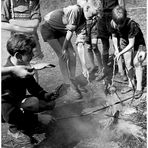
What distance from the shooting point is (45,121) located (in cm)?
448

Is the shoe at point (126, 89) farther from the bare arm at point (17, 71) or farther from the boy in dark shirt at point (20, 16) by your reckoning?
the bare arm at point (17, 71)

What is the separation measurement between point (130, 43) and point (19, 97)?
2.07 m

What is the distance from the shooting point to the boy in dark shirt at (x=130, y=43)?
16.5 ft

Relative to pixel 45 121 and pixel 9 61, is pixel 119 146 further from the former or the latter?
pixel 9 61

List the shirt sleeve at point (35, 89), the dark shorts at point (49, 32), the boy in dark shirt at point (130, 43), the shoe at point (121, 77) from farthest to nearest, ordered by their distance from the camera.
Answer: the shoe at point (121, 77), the dark shorts at point (49, 32), the boy in dark shirt at point (130, 43), the shirt sleeve at point (35, 89)

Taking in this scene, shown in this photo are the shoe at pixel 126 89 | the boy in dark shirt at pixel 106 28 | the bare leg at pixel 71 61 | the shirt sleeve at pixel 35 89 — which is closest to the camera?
the shirt sleeve at pixel 35 89

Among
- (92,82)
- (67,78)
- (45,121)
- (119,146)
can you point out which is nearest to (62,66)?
(67,78)

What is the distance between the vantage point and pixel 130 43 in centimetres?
516

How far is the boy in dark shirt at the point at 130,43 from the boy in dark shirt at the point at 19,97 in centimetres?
159

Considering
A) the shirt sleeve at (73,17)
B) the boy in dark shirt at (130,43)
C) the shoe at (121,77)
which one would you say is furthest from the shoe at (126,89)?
the shirt sleeve at (73,17)

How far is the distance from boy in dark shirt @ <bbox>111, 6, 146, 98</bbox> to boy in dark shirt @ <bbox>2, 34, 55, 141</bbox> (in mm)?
1594

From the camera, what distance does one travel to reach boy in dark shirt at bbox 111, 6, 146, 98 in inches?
198

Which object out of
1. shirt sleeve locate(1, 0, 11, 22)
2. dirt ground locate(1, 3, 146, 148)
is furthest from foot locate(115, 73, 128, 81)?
shirt sleeve locate(1, 0, 11, 22)

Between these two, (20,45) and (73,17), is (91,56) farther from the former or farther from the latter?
(20,45)
